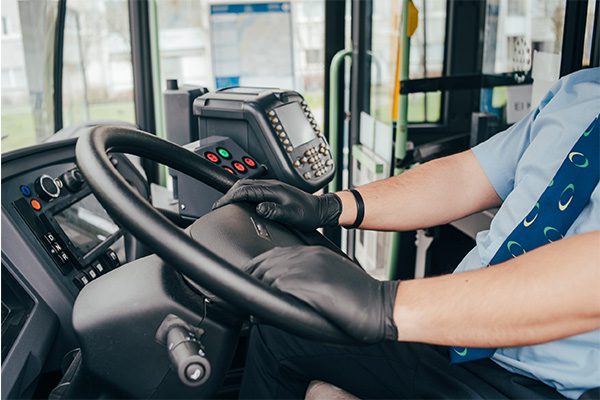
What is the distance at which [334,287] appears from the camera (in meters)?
0.88

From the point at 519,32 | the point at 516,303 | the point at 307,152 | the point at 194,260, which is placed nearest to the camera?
the point at 194,260

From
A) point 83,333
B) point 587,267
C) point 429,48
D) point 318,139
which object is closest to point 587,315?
point 587,267

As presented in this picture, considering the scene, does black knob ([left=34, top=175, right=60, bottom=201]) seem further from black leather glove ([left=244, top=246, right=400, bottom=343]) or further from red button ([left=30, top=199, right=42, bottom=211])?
black leather glove ([left=244, top=246, right=400, bottom=343])

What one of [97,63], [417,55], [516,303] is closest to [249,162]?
[516,303]

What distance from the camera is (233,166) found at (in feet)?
5.33

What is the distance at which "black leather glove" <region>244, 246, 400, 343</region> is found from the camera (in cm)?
86

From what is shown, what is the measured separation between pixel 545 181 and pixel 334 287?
0.68 metres

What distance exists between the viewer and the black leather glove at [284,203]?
4.08 feet

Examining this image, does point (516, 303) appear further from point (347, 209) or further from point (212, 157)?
point (212, 157)

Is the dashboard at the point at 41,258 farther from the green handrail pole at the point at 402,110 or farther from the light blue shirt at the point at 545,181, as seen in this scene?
the green handrail pole at the point at 402,110

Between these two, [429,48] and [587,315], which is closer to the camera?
[587,315]

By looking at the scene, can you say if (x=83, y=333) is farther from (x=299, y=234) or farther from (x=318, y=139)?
(x=318, y=139)

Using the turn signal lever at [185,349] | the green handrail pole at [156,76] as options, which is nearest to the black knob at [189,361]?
the turn signal lever at [185,349]

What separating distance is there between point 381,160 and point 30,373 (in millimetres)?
1953
